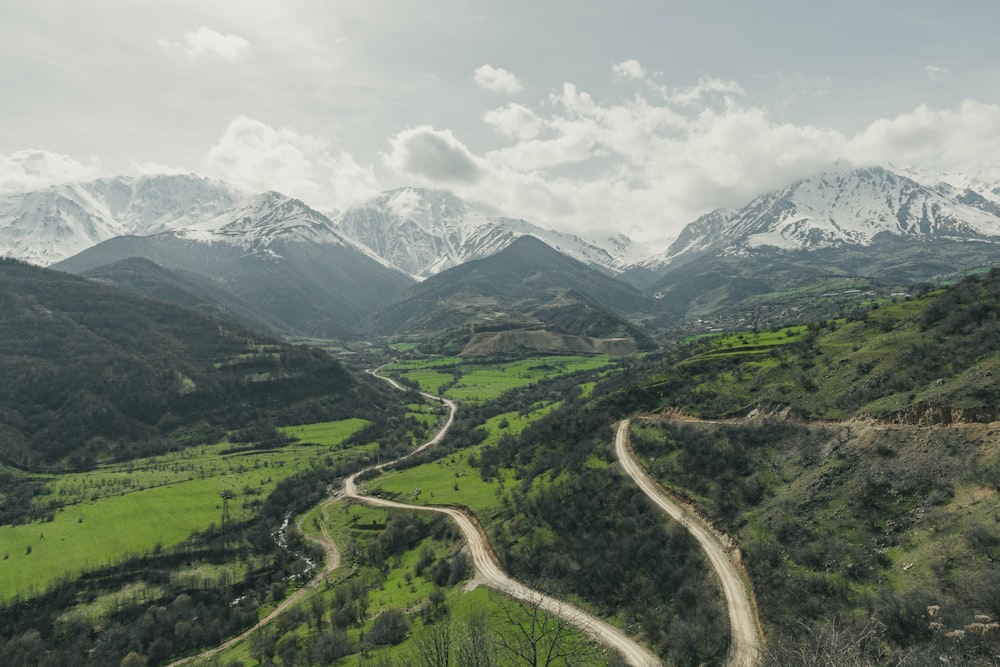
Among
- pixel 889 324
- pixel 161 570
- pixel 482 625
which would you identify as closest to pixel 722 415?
pixel 889 324

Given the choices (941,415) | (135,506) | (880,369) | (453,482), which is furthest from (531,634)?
(135,506)

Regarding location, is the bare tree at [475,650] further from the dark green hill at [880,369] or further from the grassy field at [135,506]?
the grassy field at [135,506]

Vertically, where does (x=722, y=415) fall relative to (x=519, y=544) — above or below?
above

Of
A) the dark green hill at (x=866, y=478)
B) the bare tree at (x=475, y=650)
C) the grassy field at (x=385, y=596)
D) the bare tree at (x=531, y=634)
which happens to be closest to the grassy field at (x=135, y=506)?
the grassy field at (x=385, y=596)

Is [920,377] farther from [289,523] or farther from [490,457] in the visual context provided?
[289,523]

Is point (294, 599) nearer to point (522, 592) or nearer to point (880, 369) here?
point (522, 592)

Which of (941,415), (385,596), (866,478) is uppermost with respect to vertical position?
(941,415)
